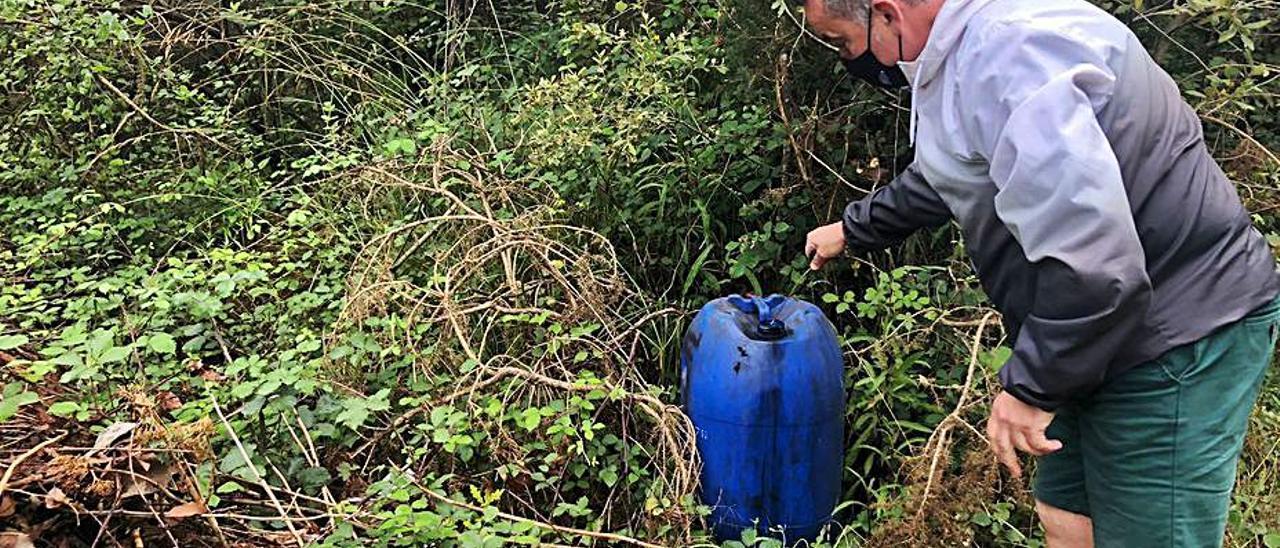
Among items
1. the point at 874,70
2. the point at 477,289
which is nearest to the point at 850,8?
the point at 874,70

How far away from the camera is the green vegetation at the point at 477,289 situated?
7.64ft

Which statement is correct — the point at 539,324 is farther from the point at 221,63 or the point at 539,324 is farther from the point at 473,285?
the point at 221,63

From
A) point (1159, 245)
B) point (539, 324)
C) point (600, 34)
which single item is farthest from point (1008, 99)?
point (600, 34)

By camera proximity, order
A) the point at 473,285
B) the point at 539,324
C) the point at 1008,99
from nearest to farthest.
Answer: the point at 1008,99
the point at 539,324
the point at 473,285

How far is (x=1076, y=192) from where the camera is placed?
1.41m

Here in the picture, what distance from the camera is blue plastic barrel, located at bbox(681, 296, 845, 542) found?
2.53 m

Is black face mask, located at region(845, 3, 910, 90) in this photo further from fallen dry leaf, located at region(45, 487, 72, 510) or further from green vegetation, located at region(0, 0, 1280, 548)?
fallen dry leaf, located at region(45, 487, 72, 510)

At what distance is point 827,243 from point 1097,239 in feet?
3.27

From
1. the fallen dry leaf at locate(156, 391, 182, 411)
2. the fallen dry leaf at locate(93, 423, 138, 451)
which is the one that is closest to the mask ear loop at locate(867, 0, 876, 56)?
the fallen dry leaf at locate(93, 423, 138, 451)

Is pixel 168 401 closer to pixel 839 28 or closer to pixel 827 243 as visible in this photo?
pixel 827 243

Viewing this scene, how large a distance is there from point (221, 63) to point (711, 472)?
3.84 meters

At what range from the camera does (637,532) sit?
102 inches

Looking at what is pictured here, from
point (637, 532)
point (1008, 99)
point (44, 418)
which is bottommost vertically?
point (637, 532)

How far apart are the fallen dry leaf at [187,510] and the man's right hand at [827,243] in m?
1.49
